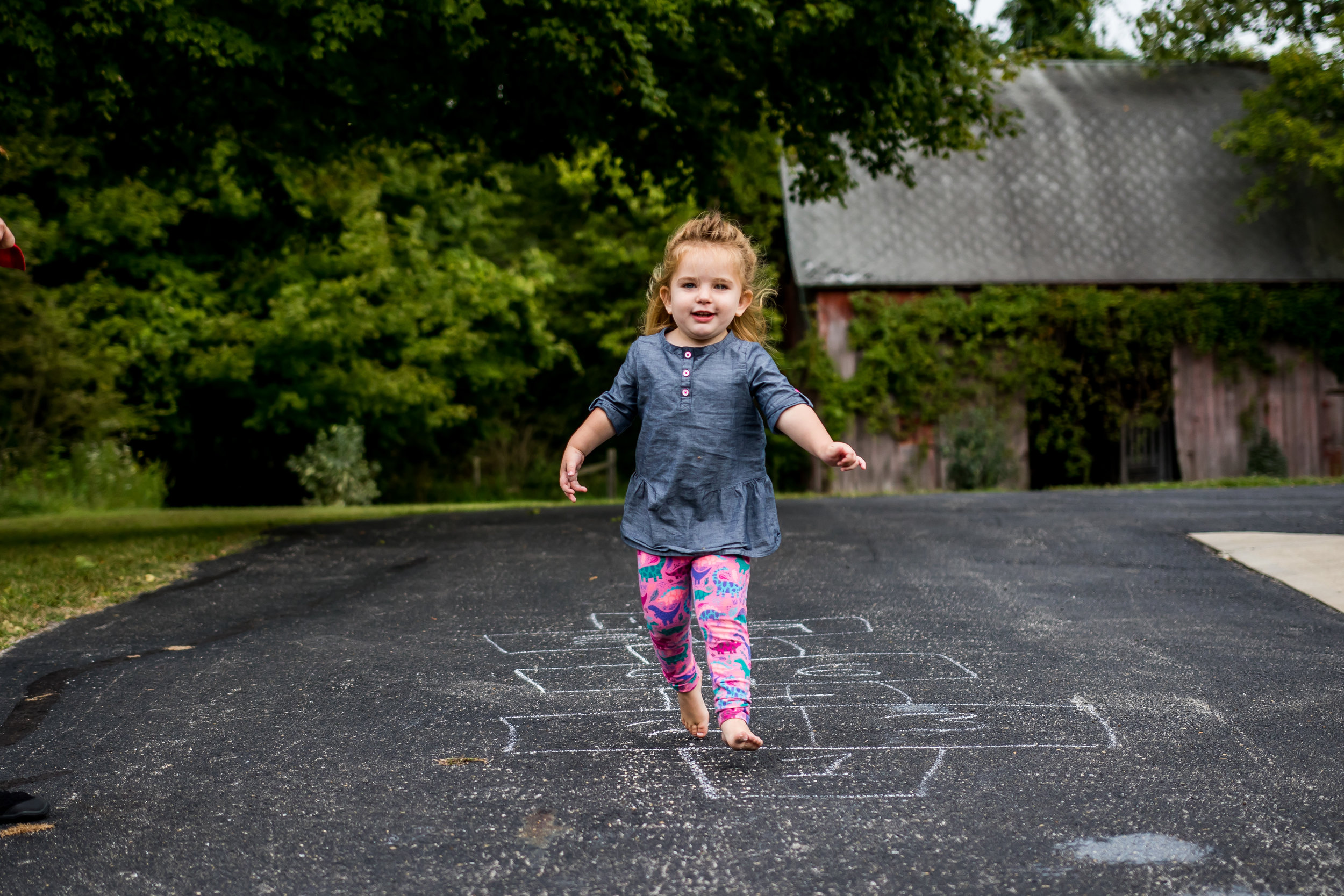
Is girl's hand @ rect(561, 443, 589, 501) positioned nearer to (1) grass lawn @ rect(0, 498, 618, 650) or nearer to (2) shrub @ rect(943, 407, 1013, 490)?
(1) grass lawn @ rect(0, 498, 618, 650)

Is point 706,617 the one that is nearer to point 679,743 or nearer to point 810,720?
point 679,743

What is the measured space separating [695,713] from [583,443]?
3.20 feet

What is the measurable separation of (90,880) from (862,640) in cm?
377

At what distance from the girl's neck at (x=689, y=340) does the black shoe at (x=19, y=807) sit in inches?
91.8

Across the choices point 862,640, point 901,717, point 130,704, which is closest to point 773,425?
point 901,717

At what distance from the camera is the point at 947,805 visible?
136 inches

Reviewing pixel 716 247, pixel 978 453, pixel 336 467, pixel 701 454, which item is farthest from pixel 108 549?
pixel 978 453

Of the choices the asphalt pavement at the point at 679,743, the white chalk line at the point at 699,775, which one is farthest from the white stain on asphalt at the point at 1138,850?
the white chalk line at the point at 699,775

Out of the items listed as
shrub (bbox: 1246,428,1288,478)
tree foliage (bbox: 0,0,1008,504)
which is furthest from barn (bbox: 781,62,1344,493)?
tree foliage (bbox: 0,0,1008,504)

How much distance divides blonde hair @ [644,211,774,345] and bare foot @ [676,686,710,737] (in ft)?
3.97

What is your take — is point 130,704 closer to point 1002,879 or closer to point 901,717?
point 901,717

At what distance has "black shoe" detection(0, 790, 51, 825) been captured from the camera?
3.40 meters

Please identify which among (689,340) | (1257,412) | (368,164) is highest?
(368,164)

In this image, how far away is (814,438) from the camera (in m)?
3.86
